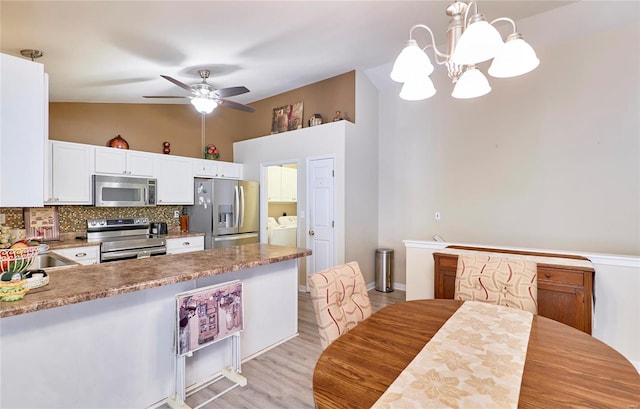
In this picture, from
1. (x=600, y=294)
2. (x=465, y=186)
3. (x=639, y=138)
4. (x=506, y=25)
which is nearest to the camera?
(x=600, y=294)

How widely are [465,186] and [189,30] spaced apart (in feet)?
12.1

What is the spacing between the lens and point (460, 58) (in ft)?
4.11

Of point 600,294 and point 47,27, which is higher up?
point 47,27

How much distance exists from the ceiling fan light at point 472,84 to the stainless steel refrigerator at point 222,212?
3610 mm

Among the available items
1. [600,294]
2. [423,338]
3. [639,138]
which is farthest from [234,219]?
[639,138]

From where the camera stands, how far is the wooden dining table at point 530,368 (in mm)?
896

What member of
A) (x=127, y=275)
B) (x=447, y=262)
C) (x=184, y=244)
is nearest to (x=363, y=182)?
(x=447, y=262)

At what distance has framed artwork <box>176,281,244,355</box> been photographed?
184cm

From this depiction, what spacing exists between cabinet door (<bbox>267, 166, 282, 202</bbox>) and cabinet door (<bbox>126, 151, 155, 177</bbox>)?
175 cm

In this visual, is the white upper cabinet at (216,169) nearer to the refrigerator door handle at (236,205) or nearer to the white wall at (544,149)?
the refrigerator door handle at (236,205)

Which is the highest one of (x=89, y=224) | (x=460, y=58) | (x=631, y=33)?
(x=631, y=33)

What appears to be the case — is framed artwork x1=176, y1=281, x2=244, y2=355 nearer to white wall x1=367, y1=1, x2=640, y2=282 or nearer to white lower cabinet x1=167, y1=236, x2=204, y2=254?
white lower cabinet x1=167, y1=236, x2=204, y2=254

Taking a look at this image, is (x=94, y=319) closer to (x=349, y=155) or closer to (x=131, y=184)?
(x=131, y=184)

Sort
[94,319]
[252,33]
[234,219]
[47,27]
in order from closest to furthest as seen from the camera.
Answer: [94,319]
[47,27]
[252,33]
[234,219]
